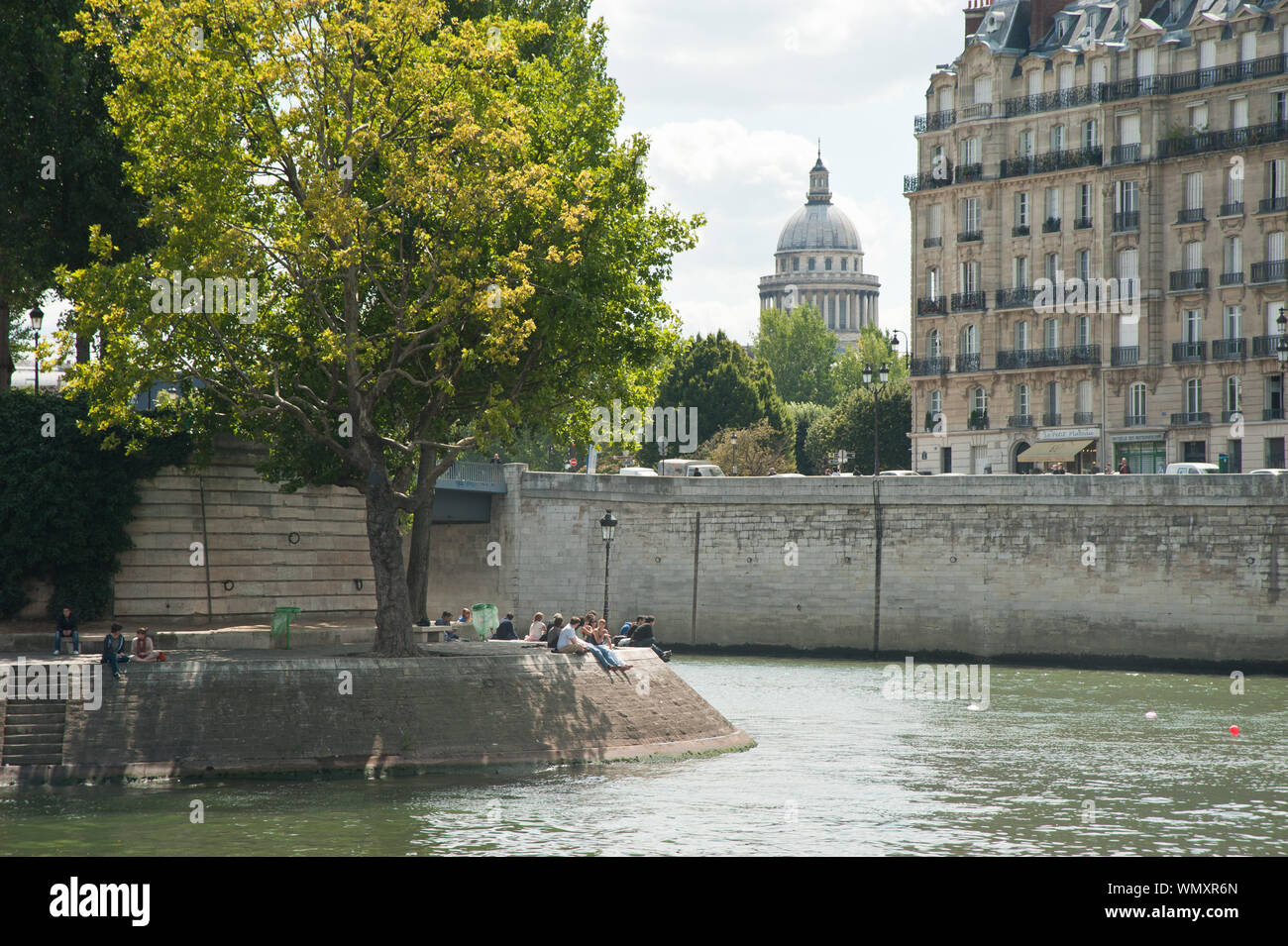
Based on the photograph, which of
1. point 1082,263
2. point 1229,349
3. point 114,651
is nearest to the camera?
point 114,651

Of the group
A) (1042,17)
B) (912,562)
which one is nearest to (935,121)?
(1042,17)

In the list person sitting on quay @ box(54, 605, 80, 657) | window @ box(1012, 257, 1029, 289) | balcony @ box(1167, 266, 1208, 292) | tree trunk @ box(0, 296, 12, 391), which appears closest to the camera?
person sitting on quay @ box(54, 605, 80, 657)

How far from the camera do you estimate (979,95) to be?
73.6 meters

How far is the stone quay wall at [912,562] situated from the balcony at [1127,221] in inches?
722

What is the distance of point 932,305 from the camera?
74.6 metres

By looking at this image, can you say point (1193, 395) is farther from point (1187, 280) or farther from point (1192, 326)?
point (1187, 280)

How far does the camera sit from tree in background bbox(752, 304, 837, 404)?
133000 millimetres

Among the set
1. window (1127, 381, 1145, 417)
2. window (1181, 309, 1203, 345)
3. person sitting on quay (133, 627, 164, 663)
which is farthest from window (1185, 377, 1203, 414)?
person sitting on quay (133, 627, 164, 663)

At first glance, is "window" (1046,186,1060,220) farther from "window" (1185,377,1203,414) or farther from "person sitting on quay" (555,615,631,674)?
"person sitting on quay" (555,615,631,674)

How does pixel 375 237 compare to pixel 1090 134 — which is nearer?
pixel 375 237

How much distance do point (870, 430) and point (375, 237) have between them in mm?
59759

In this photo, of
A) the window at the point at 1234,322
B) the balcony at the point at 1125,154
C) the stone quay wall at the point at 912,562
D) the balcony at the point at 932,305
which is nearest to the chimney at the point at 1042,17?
the balcony at the point at 1125,154

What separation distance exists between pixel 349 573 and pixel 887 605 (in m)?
22.2

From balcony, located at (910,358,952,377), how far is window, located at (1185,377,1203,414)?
36.9ft
